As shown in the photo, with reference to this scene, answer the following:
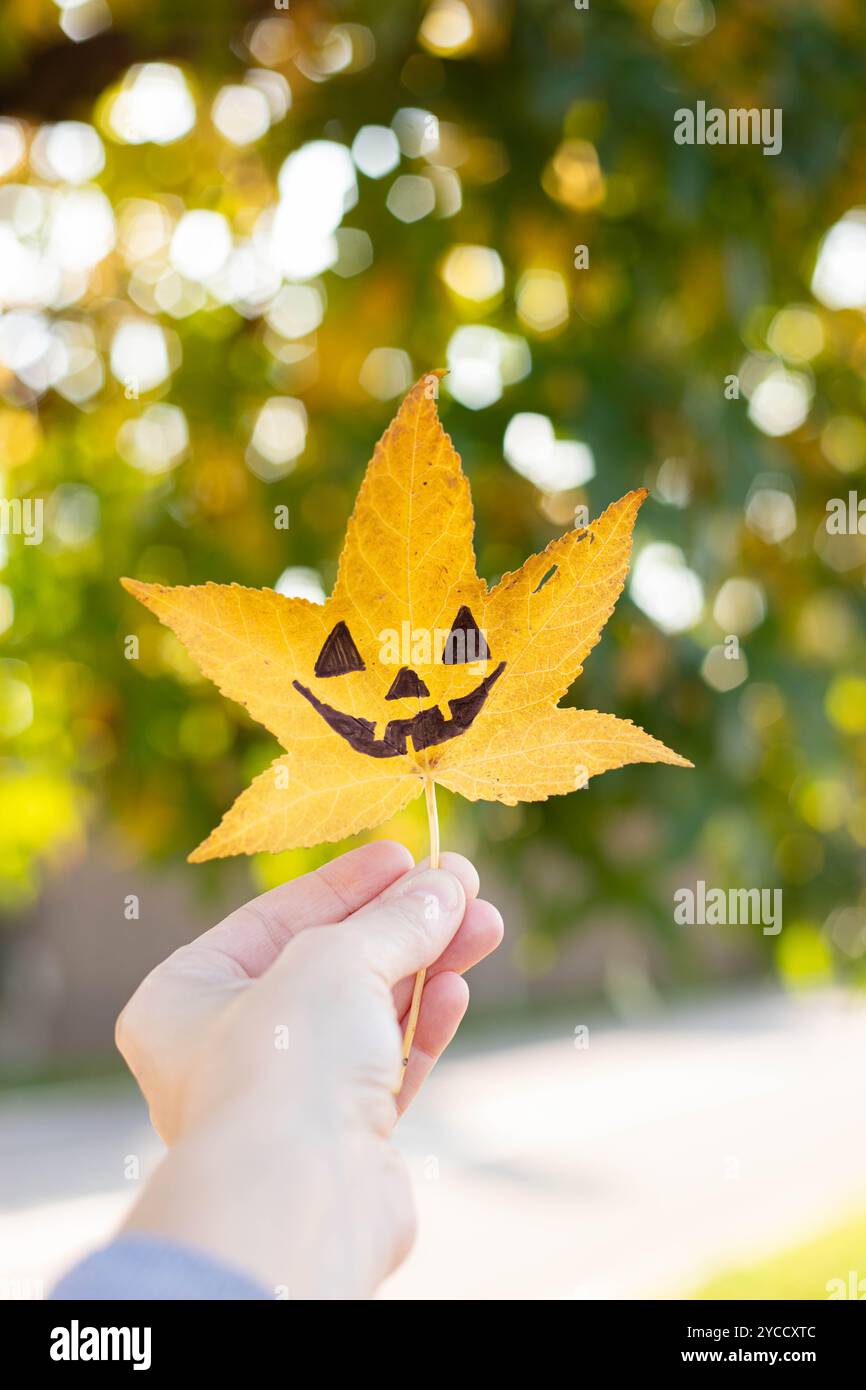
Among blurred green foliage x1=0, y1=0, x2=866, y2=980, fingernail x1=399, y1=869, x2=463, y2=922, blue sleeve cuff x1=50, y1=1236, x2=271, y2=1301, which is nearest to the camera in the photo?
blue sleeve cuff x1=50, y1=1236, x2=271, y2=1301

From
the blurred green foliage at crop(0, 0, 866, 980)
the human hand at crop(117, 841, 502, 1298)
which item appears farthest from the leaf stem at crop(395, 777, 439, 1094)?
the blurred green foliage at crop(0, 0, 866, 980)

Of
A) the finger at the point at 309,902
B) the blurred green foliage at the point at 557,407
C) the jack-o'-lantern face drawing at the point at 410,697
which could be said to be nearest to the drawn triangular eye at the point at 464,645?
the jack-o'-lantern face drawing at the point at 410,697

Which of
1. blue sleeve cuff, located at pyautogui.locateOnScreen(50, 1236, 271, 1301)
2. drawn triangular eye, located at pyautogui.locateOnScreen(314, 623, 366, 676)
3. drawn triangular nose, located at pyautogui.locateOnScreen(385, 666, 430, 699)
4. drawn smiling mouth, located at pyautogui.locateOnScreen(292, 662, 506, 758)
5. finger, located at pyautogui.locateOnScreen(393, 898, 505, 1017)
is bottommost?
blue sleeve cuff, located at pyautogui.locateOnScreen(50, 1236, 271, 1301)

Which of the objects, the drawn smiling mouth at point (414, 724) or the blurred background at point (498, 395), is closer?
the drawn smiling mouth at point (414, 724)

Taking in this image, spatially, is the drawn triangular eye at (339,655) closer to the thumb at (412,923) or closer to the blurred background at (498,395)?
the thumb at (412,923)

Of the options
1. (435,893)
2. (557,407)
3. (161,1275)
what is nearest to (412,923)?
(435,893)

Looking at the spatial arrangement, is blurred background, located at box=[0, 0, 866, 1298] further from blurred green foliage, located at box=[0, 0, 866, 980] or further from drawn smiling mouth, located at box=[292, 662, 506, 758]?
drawn smiling mouth, located at box=[292, 662, 506, 758]

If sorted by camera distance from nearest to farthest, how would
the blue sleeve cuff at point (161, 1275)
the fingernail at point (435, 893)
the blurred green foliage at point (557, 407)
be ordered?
the blue sleeve cuff at point (161, 1275) < the fingernail at point (435, 893) < the blurred green foliage at point (557, 407)
